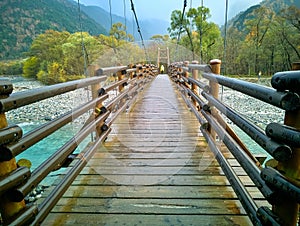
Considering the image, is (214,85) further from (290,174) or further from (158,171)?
(290,174)

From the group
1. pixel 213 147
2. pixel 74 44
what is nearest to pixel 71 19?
pixel 74 44

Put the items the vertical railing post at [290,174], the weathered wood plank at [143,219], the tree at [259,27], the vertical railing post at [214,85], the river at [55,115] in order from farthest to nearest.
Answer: the tree at [259,27], the river at [55,115], the vertical railing post at [214,85], the weathered wood plank at [143,219], the vertical railing post at [290,174]

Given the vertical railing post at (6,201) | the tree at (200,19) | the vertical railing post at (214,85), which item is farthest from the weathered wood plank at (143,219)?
the tree at (200,19)

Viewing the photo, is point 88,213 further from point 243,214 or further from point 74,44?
point 74,44

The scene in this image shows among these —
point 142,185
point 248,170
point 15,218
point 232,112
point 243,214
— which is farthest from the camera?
point 142,185

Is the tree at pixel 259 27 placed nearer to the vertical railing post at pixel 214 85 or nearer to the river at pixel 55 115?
the river at pixel 55 115

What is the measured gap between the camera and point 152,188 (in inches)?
61.8

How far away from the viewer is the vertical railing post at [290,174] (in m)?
0.80

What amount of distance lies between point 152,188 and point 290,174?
3.10 ft

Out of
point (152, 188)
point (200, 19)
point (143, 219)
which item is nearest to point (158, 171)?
point (152, 188)

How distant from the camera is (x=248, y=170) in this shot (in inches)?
44.2

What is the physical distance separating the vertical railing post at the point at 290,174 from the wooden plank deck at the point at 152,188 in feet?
1.27

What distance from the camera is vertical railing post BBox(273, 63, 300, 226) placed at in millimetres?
800

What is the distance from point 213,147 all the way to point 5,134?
4.82ft
